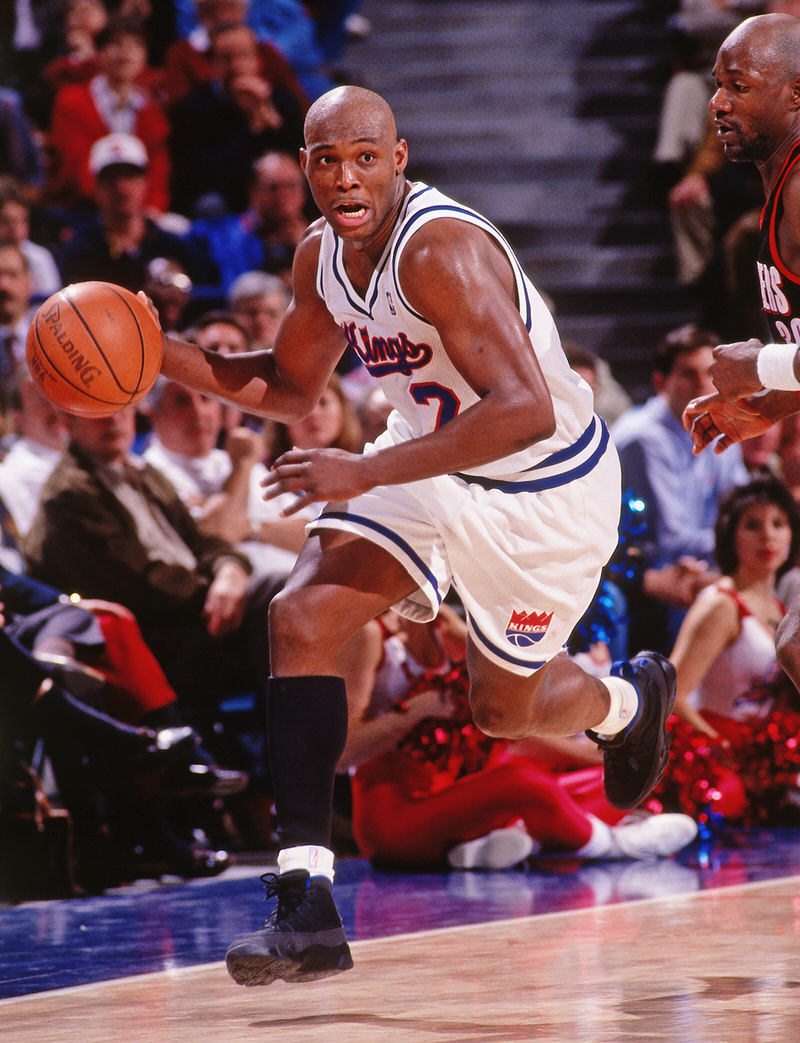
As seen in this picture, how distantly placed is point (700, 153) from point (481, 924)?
643cm

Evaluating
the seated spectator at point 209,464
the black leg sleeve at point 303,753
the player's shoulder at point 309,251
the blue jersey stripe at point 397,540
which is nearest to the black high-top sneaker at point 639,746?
the blue jersey stripe at point 397,540

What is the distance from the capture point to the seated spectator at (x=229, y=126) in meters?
9.12

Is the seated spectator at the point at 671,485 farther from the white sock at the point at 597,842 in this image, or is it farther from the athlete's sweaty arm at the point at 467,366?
the athlete's sweaty arm at the point at 467,366

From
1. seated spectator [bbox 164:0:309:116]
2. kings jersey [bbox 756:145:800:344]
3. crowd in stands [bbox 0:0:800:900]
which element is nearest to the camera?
kings jersey [bbox 756:145:800:344]

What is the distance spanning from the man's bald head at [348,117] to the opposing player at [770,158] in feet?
2.73

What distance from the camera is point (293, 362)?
375cm

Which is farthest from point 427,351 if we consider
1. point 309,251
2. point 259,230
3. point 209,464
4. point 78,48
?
point 78,48

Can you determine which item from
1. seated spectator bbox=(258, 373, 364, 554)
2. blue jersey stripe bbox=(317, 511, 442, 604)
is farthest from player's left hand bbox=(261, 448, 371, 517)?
seated spectator bbox=(258, 373, 364, 554)

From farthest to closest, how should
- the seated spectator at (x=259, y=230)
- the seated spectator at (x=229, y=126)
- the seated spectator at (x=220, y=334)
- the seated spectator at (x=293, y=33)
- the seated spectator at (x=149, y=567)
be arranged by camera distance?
1. the seated spectator at (x=293, y=33)
2. the seated spectator at (x=229, y=126)
3. the seated spectator at (x=259, y=230)
4. the seated spectator at (x=220, y=334)
5. the seated spectator at (x=149, y=567)

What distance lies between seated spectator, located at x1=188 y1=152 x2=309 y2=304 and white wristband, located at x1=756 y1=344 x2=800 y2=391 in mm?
5074

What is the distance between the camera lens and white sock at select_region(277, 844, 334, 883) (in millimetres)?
3113

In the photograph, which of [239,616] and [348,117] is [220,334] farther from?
[348,117]

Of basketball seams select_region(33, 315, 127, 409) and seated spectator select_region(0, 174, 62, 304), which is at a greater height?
seated spectator select_region(0, 174, 62, 304)

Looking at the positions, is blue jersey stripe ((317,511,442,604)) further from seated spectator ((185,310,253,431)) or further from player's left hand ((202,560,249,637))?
seated spectator ((185,310,253,431))
